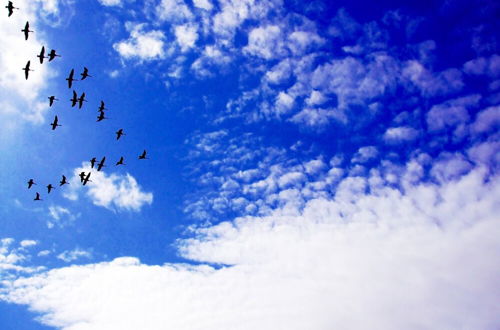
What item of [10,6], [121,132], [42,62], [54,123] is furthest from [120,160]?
[10,6]

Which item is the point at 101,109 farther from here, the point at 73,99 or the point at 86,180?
the point at 86,180

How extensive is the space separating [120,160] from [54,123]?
1041cm

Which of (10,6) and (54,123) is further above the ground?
(10,6)

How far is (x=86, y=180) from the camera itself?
60844 mm

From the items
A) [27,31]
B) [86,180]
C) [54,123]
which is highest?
[27,31]

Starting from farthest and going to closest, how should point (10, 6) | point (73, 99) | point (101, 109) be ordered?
point (101, 109) → point (73, 99) → point (10, 6)

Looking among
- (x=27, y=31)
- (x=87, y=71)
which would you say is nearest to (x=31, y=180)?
(x=87, y=71)

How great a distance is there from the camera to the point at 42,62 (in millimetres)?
49688

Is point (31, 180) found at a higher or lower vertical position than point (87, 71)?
lower

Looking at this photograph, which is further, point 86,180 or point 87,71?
point 86,180

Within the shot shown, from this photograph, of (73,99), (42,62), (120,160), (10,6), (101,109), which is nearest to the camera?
(10,6)

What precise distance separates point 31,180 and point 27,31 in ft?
71.0

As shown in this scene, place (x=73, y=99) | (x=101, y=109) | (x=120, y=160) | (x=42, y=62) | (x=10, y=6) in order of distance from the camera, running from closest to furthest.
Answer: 1. (x=10, y=6)
2. (x=42, y=62)
3. (x=73, y=99)
4. (x=101, y=109)
5. (x=120, y=160)

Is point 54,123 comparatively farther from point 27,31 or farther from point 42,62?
point 27,31
